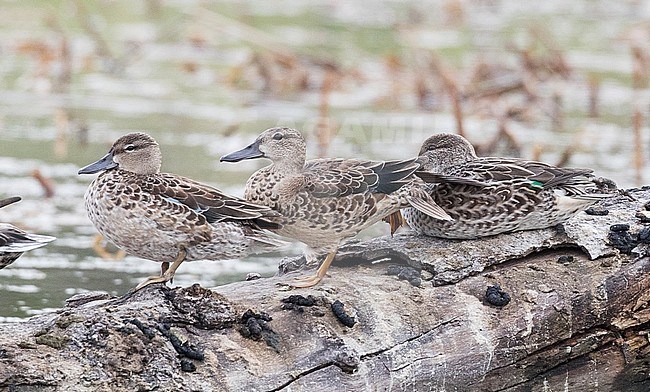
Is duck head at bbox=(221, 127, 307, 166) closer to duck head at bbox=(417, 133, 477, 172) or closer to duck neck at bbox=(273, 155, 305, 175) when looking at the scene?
duck neck at bbox=(273, 155, 305, 175)

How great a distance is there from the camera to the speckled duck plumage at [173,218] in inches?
218

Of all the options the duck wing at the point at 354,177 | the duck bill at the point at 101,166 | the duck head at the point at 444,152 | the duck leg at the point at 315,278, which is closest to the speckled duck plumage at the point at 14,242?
the duck bill at the point at 101,166

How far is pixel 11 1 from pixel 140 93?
5926mm

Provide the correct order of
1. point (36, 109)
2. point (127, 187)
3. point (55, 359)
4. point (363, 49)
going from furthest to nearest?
1. point (363, 49)
2. point (36, 109)
3. point (127, 187)
4. point (55, 359)

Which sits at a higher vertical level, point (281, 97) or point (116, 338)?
point (116, 338)

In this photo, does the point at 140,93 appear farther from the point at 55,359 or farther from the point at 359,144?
the point at 55,359

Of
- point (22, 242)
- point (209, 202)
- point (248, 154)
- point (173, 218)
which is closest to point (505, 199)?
point (248, 154)

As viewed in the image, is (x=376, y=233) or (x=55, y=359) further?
(x=376, y=233)

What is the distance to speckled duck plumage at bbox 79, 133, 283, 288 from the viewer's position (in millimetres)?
5527

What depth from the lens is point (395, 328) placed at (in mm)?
5477

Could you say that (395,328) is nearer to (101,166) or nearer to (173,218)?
(173,218)

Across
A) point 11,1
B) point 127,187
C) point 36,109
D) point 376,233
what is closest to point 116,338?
point 127,187

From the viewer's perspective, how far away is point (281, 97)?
604 inches

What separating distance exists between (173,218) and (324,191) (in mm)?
796
